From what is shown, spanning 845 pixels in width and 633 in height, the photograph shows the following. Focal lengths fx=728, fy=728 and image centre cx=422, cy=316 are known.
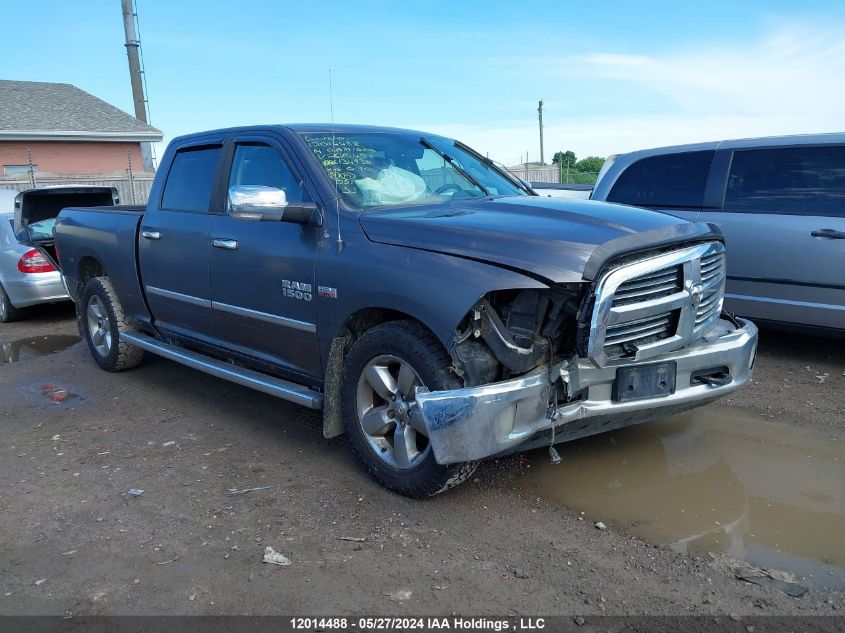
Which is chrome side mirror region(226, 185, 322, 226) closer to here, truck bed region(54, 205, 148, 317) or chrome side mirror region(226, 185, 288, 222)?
chrome side mirror region(226, 185, 288, 222)

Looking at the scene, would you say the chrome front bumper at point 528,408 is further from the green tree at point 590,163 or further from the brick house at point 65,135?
the green tree at point 590,163

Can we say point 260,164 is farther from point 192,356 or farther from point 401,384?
point 401,384

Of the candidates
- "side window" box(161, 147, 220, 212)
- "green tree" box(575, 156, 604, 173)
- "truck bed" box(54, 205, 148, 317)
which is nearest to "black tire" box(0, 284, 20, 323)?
"truck bed" box(54, 205, 148, 317)

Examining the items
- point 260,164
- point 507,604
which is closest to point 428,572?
point 507,604

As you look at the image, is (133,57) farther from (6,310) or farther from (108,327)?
(108,327)

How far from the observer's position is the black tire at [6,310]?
9280 millimetres

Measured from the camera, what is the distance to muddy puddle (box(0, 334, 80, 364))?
7.56 m

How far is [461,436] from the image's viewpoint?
323 cm

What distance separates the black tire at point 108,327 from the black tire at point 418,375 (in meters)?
3.17

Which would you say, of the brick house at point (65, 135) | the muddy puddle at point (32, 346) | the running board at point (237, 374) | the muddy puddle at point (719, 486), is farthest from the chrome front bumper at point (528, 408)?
the brick house at point (65, 135)

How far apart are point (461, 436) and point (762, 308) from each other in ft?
12.6

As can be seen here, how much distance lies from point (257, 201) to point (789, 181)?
4.42 metres

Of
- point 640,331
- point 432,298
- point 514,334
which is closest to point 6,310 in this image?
Result: point 432,298

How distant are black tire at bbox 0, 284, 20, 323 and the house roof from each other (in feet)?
56.7
